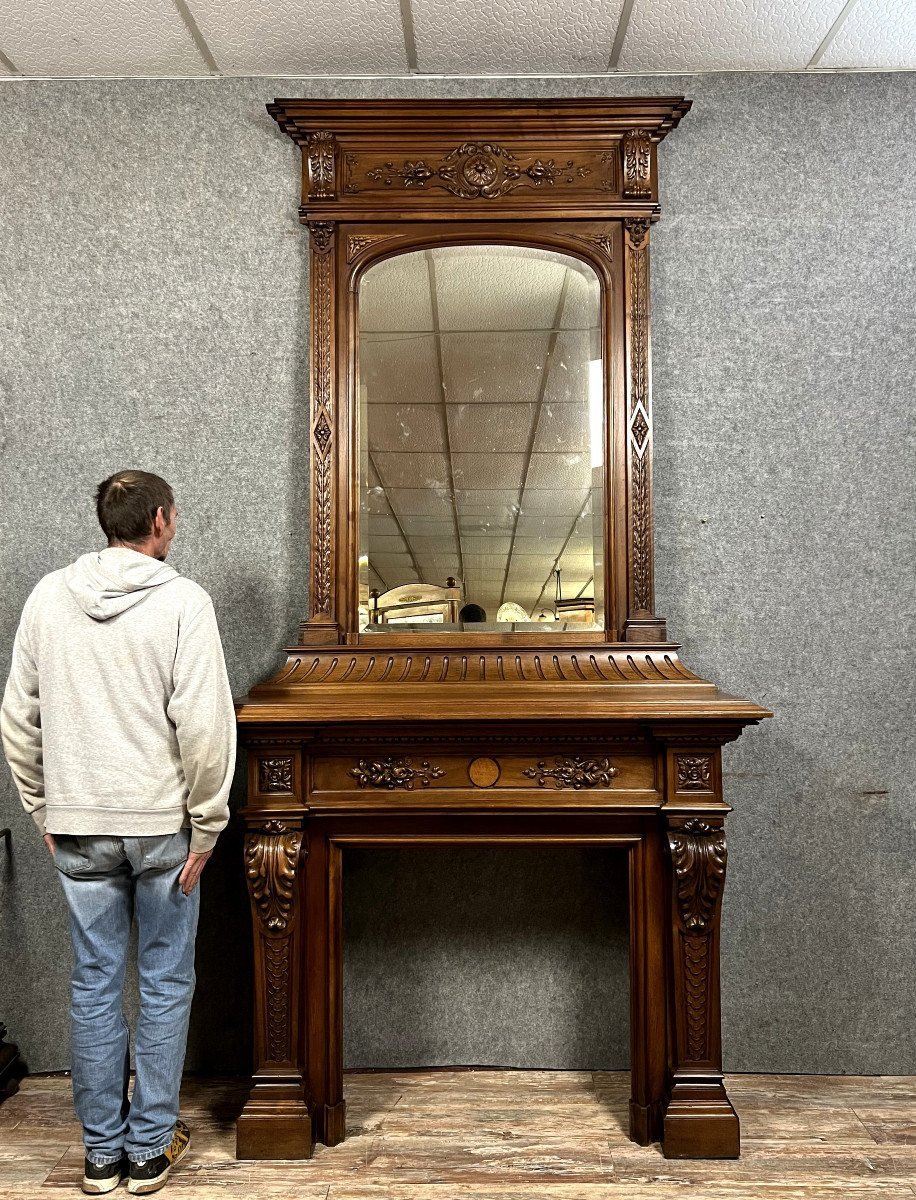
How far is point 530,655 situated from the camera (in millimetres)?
2439

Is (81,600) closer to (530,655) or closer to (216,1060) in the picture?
(530,655)

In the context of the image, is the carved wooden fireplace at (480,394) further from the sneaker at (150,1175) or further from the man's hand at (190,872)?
the sneaker at (150,1175)

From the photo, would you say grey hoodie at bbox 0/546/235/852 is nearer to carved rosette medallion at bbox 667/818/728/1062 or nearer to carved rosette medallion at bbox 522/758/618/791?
carved rosette medallion at bbox 522/758/618/791

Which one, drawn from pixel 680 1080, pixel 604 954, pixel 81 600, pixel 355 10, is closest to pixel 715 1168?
pixel 680 1080

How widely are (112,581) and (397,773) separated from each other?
2.43ft

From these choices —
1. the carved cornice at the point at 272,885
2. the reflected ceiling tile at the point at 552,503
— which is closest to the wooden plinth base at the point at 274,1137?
the carved cornice at the point at 272,885

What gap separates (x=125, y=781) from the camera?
1880mm

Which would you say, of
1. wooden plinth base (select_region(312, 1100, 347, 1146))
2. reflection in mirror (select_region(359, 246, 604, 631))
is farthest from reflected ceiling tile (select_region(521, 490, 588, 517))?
wooden plinth base (select_region(312, 1100, 347, 1146))

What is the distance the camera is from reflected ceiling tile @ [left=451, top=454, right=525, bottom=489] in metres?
2.50

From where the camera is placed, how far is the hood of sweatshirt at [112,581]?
1888 mm

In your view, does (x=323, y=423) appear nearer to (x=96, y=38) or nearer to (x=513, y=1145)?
(x=96, y=38)

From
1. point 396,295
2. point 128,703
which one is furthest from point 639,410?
point 128,703

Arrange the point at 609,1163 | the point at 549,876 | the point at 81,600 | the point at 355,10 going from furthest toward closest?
the point at 549,876
the point at 355,10
the point at 609,1163
the point at 81,600

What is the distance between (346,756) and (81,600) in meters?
0.66
